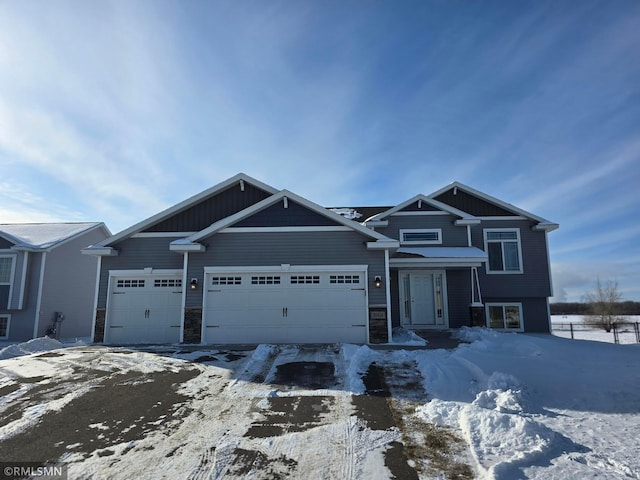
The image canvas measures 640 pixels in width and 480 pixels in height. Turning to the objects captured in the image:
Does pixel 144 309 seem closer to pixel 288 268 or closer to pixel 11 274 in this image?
pixel 288 268

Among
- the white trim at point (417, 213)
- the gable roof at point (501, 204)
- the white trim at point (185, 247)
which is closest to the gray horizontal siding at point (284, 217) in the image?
the white trim at point (185, 247)

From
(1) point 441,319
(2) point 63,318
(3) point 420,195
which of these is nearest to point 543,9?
(3) point 420,195

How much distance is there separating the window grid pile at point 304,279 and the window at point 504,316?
792cm

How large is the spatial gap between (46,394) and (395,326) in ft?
34.7

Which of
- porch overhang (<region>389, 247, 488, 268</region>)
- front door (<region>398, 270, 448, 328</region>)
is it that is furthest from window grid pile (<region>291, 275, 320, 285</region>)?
front door (<region>398, 270, 448, 328</region>)

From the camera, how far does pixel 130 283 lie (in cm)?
1156

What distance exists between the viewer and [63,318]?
16.6m

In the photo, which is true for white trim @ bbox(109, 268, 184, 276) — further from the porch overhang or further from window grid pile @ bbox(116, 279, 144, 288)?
the porch overhang

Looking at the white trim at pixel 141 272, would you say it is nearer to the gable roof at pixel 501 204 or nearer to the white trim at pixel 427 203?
the white trim at pixel 427 203

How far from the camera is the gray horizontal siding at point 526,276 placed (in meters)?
14.3

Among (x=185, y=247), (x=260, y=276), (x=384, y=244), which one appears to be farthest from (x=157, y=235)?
(x=384, y=244)

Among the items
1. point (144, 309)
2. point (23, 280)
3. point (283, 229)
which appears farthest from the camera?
point (23, 280)

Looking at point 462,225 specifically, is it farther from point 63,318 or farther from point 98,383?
point 63,318

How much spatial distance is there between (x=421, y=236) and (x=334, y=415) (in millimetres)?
10358
